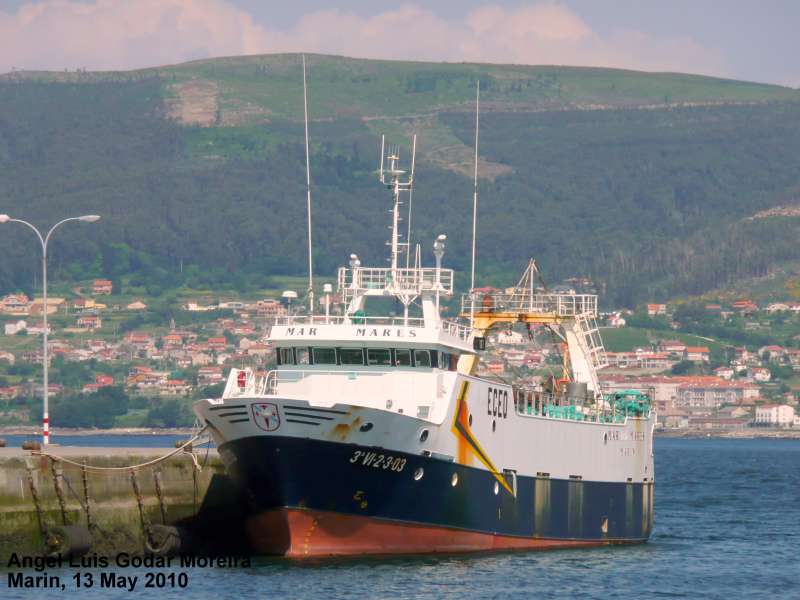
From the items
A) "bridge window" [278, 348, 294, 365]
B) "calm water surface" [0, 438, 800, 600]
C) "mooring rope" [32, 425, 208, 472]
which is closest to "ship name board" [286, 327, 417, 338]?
"bridge window" [278, 348, 294, 365]

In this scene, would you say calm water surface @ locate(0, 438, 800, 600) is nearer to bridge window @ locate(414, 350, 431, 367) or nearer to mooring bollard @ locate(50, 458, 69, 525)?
mooring bollard @ locate(50, 458, 69, 525)

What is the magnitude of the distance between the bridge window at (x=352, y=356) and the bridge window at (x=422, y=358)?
151cm

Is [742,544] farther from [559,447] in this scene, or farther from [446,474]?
[446,474]

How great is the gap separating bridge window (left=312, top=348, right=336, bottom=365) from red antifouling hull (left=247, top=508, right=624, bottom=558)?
15.5 feet

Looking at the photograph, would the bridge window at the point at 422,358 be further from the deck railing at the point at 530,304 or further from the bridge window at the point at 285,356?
the deck railing at the point at 530,304

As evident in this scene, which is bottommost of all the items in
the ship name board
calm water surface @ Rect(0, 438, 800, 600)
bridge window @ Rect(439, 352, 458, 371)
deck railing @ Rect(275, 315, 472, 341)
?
calm water surface @ Rect(0, 438, 800, 600)

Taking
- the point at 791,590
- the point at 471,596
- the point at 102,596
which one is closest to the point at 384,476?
the point at 471,596

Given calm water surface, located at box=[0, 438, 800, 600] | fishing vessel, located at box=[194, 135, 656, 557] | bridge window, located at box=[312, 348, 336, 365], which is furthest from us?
bridge window, located at box=[312, 348, 336, 365]

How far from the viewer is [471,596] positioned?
4278cm

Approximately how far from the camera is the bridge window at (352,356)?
160 ft

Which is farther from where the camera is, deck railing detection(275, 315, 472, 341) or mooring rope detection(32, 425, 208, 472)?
deck railing detection(275, 315, 472, 341)

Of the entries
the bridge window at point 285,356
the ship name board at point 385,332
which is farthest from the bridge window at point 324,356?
the ship name board at point 385,332

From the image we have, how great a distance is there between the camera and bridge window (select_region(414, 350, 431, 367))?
48.3 m

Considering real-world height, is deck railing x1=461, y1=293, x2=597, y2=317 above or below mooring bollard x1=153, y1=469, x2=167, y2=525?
above
